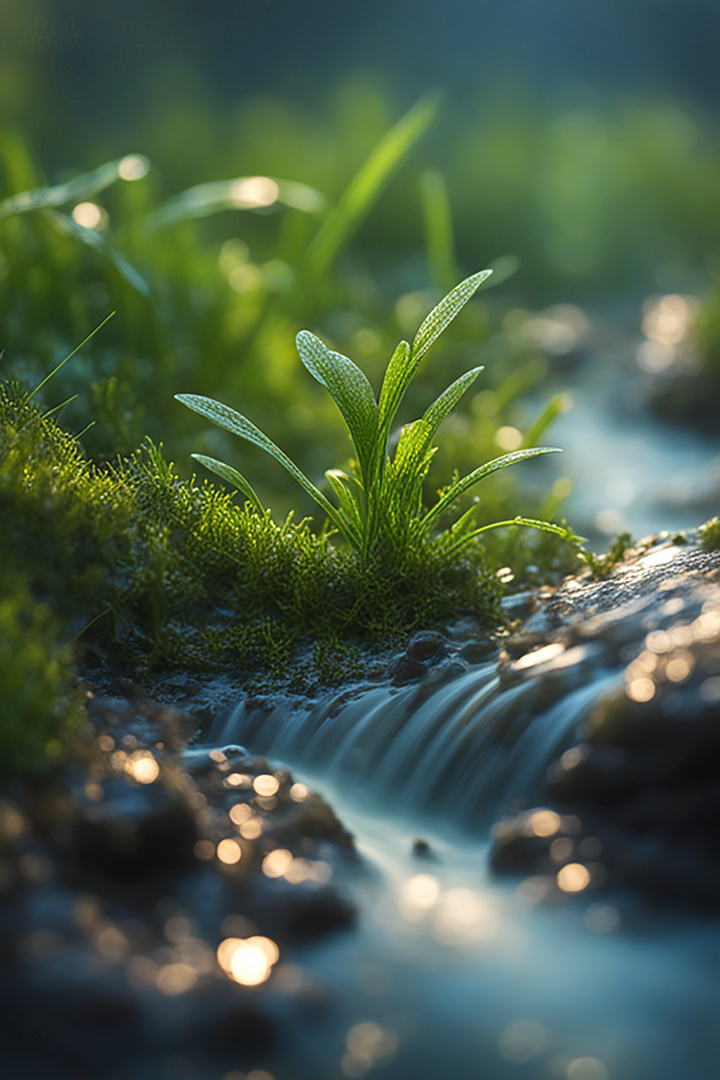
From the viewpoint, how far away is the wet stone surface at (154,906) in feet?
4.47

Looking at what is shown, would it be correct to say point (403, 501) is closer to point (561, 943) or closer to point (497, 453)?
point (561, 943)

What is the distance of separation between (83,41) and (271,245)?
14.5 ft

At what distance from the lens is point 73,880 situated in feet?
5.08

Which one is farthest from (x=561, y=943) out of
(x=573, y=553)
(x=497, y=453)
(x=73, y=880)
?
(x=497, y=453)

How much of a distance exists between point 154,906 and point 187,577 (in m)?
1.11

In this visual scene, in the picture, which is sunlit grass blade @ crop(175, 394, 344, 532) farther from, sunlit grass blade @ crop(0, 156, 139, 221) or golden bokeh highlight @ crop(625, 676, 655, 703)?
sunlit grass blade @ crop(0, 156, 139, 221)

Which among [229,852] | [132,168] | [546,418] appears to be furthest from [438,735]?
[132,168]

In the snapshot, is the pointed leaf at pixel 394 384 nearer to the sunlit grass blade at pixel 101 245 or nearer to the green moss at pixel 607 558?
the green moss at pixel 607 558

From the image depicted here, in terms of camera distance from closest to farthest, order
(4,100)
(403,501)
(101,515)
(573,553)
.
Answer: (101,515), (403,501), (573,553), (4,100)

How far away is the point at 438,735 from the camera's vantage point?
2.20m

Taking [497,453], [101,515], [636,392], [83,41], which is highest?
[83,41]

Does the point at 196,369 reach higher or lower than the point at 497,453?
lower

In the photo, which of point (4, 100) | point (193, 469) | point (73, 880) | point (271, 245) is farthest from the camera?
point (4, 100)

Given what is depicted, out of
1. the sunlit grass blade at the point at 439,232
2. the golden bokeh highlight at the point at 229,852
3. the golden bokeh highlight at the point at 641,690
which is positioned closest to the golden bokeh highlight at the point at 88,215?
the sunlit grass blade at the point at 439,232
